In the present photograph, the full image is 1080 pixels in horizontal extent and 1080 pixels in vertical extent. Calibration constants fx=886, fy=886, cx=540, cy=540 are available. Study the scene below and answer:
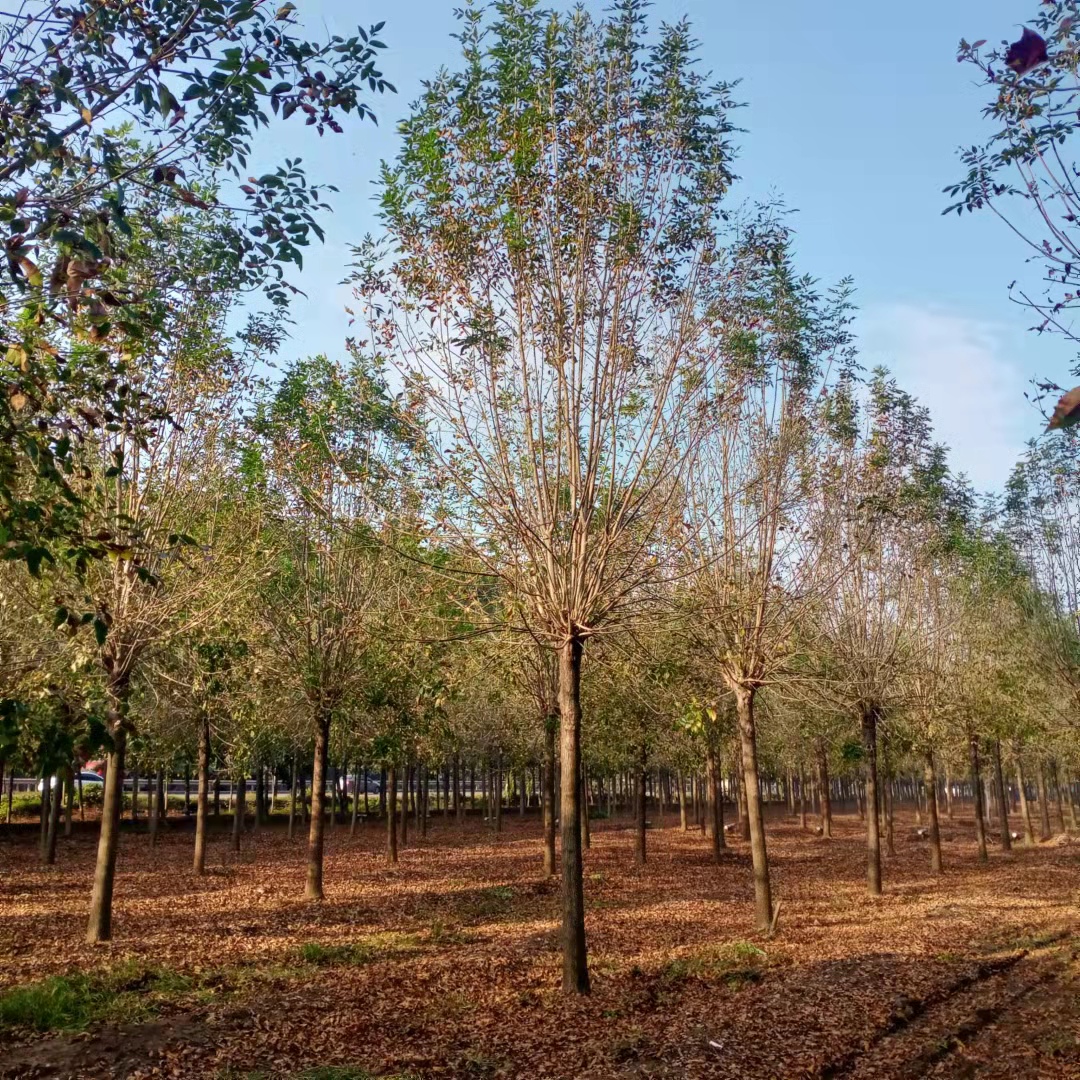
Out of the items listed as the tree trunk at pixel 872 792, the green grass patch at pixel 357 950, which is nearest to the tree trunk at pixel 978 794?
the tree trunk at pixel 872 792

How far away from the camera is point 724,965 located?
510 inches

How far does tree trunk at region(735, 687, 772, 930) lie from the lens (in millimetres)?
14953

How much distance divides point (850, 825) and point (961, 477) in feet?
112

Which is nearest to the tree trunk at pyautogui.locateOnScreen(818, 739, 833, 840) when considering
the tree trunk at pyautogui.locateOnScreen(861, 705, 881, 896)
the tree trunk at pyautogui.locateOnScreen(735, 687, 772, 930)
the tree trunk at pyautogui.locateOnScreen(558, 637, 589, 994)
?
the tree trunk at pyautogui.locateOnScreen(861, 705, 881, 896)

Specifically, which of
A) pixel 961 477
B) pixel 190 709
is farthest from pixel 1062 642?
pixel 190 709

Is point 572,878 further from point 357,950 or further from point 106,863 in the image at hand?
point 106,863

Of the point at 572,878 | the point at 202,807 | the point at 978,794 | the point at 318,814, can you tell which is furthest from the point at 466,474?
the point at 978,794

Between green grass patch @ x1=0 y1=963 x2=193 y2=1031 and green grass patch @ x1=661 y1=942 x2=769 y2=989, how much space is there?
6.50m

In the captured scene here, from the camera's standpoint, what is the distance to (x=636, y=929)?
16250mm

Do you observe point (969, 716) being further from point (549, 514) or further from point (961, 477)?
point (549, 514)

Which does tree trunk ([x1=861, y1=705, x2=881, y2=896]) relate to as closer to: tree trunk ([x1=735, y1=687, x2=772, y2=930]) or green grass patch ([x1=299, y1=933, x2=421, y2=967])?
tree trunk ([x1=735, y1=687, x2=772, y2=930])

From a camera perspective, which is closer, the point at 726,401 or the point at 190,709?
the point at 726,401

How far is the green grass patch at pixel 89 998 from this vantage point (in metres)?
9.38

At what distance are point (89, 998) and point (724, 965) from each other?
27.6 ft
